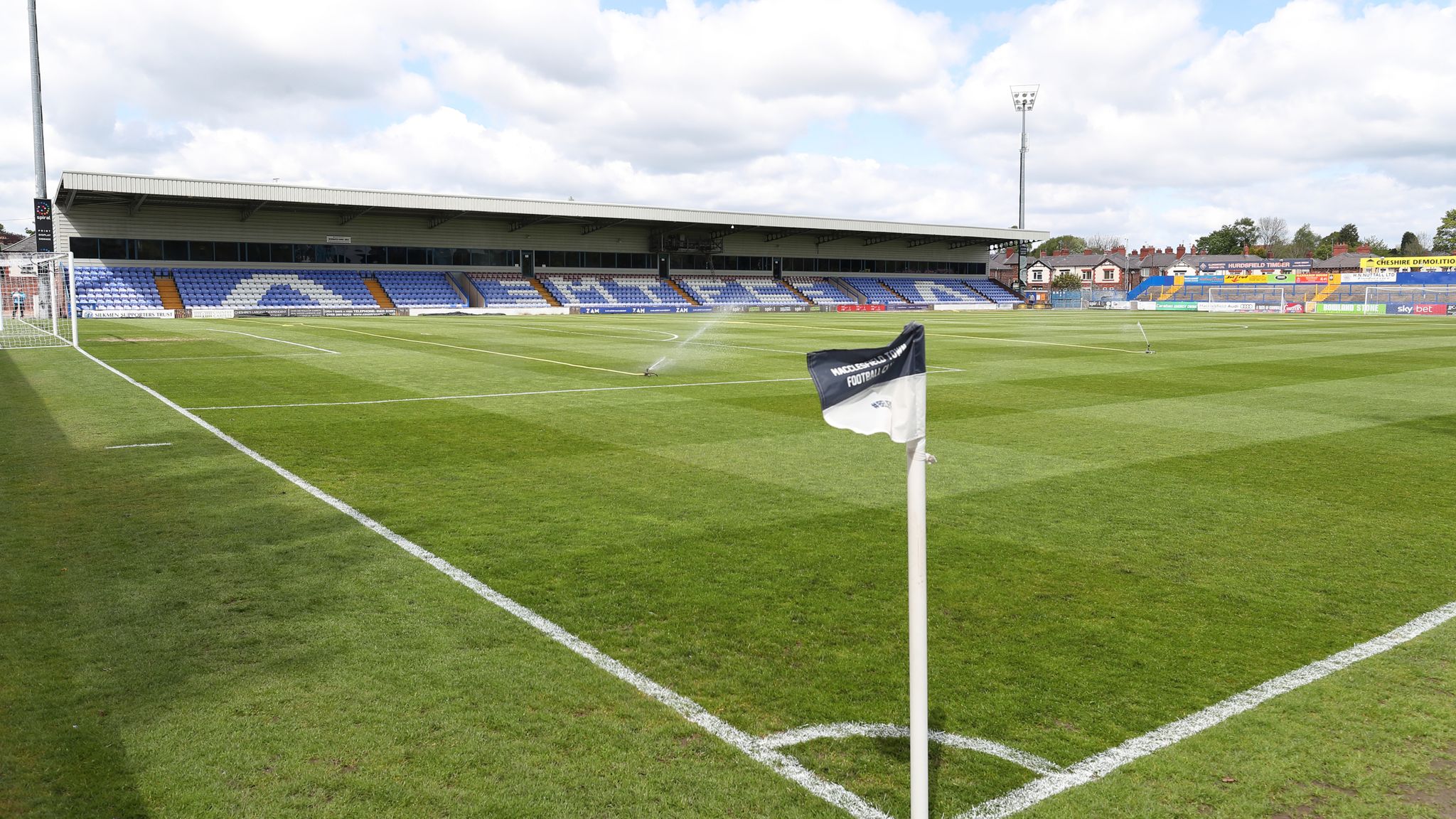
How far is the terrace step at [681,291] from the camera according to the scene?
6875 centimetres

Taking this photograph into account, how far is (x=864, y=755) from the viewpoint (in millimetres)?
3955

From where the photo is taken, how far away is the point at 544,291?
64750 mm

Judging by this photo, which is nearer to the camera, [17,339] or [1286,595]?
[1286,595]

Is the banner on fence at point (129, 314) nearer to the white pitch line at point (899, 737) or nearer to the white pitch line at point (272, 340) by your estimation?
the white pitch line at point (272, 340)

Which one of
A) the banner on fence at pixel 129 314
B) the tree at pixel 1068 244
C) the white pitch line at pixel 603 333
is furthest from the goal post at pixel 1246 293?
the tree at pixel 1068 244

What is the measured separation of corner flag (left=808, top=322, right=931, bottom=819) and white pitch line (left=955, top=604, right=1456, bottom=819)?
54 centimetres

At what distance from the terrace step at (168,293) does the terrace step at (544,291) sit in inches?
828

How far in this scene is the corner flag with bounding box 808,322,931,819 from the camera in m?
3.17

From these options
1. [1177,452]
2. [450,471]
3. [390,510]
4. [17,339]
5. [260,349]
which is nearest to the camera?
[390,510]

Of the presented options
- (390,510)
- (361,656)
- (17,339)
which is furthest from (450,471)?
(17,339)

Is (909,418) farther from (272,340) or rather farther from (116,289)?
(116,289)

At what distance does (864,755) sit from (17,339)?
105 ft

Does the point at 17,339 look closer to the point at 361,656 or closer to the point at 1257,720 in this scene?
the point at 361,656

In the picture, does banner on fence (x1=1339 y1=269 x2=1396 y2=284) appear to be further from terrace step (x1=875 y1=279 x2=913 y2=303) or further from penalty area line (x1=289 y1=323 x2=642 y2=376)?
penalty area line (x1=289 y1=323 x2=642 y2=376)
